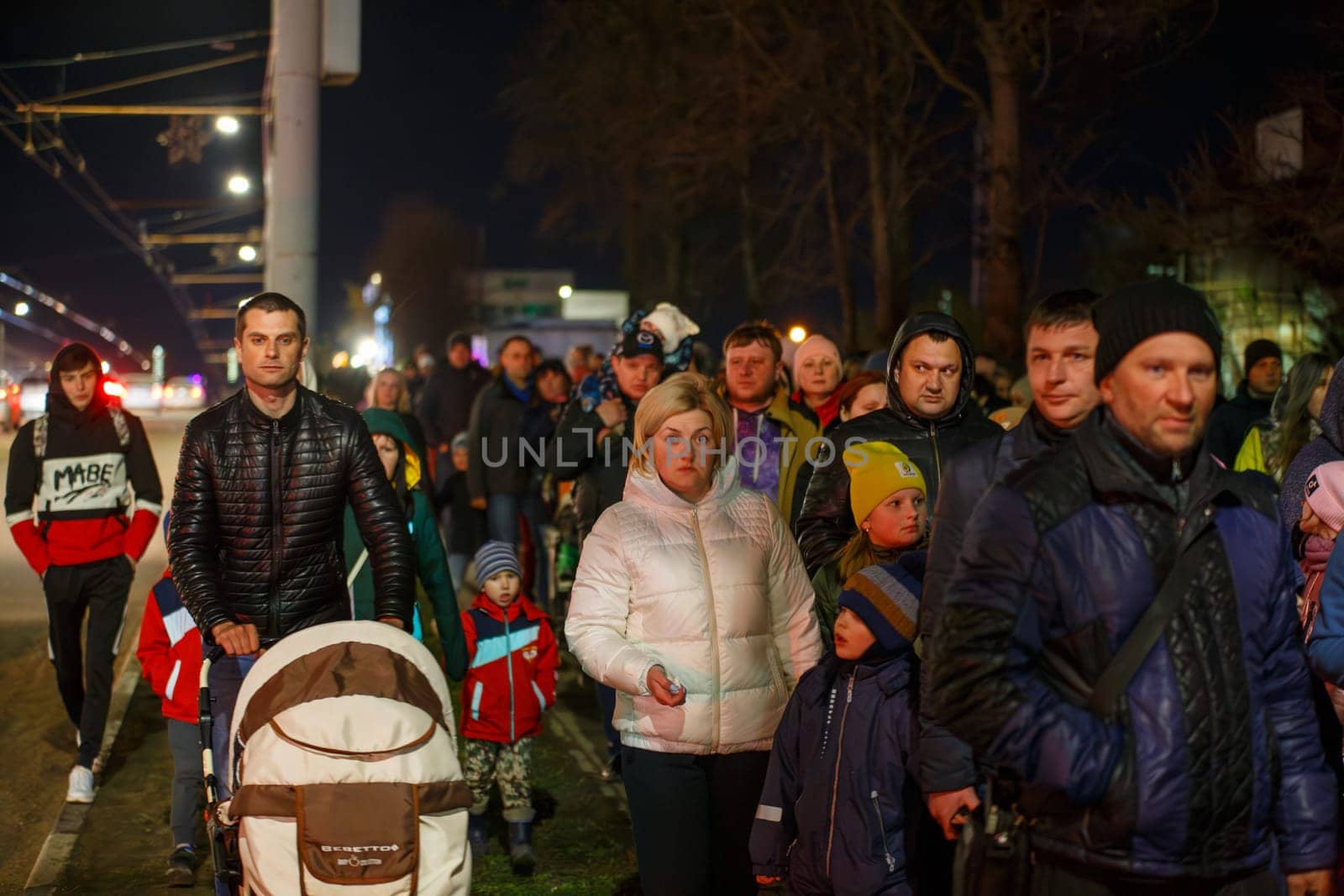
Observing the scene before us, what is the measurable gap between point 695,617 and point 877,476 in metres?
0.81

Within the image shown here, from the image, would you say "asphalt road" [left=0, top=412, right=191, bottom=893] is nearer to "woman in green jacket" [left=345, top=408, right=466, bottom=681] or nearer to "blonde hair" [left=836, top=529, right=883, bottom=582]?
"woman in green jacket" [left=345, top=408, right=466, bottom=681]

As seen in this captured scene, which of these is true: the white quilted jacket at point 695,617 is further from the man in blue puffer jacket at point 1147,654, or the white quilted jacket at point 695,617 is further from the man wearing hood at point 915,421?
the man in blue puffer jacket at point 1147,654

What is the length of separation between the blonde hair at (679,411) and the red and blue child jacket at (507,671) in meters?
2.32

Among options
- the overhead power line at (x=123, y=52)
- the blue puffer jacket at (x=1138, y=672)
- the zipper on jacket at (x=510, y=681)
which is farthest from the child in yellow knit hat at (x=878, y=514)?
the overhead power line at (x=123, y=52)

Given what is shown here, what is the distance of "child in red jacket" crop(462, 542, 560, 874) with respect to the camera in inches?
284

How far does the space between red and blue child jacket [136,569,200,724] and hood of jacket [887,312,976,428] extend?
10.1 feet

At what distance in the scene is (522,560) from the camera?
1230 centimetres

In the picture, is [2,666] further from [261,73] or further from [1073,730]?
[261,73]

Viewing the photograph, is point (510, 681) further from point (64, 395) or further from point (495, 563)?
point (64, 395)

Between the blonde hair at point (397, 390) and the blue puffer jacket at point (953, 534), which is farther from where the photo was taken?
the blonde hair at point (397, 390)

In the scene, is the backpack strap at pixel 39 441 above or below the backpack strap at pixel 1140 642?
above

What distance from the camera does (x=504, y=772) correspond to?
7.27 metres

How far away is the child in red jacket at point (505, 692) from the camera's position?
284 inches

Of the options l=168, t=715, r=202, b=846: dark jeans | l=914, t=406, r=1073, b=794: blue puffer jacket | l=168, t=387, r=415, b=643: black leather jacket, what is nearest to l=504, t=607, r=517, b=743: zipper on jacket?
l=168, t=715, r=202, b=846: dark jeans
